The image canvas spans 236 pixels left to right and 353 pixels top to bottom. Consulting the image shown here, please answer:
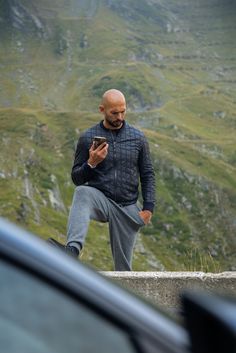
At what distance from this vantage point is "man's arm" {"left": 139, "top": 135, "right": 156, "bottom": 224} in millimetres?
8984

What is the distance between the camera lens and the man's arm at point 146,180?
8.98 metres

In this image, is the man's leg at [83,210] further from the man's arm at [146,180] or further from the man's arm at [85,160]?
the man's arm at [146,180]

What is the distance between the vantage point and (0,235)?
61.1 inches

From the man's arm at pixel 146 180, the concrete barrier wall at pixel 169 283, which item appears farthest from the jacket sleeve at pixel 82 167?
the concrete barrier wall at pixel 169 283

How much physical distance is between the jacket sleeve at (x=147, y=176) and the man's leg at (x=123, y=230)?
0.26 meters

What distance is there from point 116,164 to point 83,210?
1.91 ft

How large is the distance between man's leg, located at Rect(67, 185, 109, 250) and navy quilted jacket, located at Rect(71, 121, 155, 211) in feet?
0.33

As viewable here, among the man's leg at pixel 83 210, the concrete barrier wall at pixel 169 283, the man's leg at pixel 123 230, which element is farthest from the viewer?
the man's leg at pixel 123 230

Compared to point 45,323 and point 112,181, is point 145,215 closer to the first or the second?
Result: point 112,181

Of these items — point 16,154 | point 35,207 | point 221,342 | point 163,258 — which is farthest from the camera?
point 16,154

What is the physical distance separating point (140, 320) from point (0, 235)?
0.96ft

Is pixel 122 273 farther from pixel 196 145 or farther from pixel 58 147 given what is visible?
pixel 196 145

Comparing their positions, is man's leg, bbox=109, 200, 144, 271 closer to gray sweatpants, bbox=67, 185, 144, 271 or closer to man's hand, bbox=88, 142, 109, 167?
gray sweatpants, bbox=67, 185, 144, 271

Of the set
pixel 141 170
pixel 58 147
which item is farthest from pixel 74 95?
pixel 141 170
